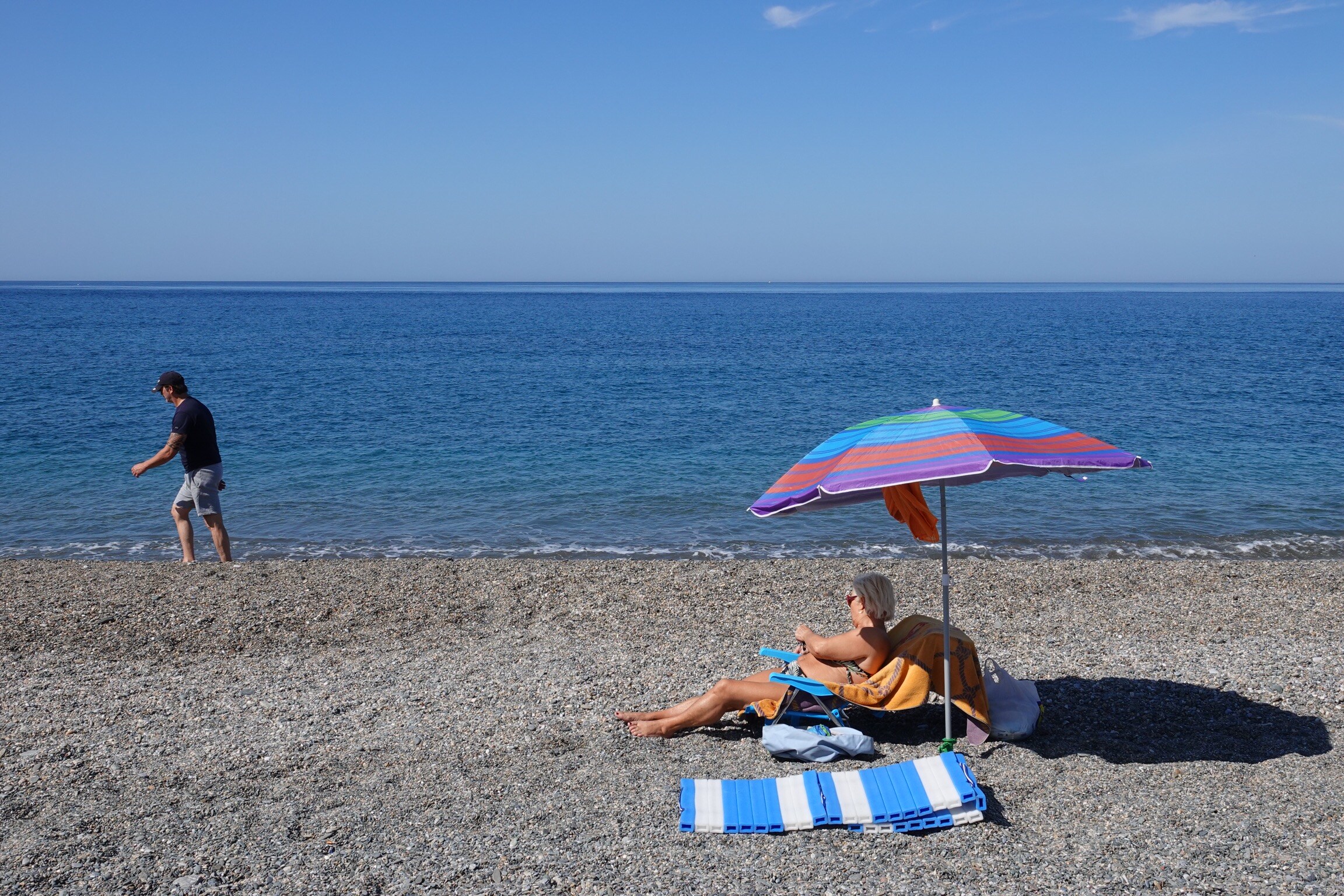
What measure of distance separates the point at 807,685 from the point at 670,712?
98cm

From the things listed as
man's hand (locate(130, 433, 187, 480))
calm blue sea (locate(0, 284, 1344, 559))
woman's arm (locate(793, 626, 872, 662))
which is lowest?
calm blue sea (locate(0, 284, 1344, 559))

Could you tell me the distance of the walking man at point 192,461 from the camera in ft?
37.4

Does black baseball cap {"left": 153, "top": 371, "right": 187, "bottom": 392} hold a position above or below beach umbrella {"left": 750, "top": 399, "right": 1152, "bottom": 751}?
above

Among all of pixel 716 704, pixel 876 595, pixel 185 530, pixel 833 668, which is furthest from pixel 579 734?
pixel 185 530

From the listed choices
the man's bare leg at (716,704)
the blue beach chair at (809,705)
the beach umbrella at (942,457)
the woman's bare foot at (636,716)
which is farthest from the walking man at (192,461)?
the beach umbrella at (942,457)

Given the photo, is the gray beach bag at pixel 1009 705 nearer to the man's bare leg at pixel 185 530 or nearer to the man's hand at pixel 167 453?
the man's hand at pixel 167 453

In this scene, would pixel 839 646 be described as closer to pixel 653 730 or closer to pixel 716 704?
pixel 716 704

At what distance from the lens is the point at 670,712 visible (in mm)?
6668

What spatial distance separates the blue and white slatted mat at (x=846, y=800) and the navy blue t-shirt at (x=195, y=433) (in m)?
8.39

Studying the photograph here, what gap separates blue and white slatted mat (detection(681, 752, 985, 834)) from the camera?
5180mm

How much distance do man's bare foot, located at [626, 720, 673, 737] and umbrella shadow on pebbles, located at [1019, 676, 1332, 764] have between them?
92.2 inches

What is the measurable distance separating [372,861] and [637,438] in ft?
65.1

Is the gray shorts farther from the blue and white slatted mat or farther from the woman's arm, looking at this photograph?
the blue and white slatted mat

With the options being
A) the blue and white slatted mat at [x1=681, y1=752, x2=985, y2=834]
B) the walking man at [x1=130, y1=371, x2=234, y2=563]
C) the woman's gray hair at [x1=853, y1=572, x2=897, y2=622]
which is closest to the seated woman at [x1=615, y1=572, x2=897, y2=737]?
the woman's gray hair at [x1=853, y1=572, x2=897, y2=622]
